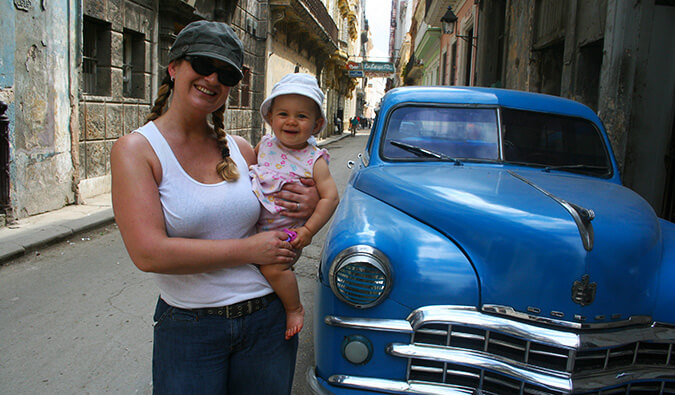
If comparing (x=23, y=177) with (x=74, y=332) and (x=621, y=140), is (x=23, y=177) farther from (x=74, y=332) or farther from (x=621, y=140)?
(x=621, y=140)

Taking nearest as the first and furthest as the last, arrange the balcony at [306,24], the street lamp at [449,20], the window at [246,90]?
1. the street lamp at [449,20]
2. the window at [246,90]
3. the balcony at [306,24]

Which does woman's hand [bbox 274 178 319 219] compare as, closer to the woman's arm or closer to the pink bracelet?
the pink bracelet

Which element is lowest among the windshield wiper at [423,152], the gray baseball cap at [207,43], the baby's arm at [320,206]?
the baby's arm at [320,206]

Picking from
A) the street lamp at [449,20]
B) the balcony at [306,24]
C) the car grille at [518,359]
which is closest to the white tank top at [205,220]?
the car grille at [518,359]

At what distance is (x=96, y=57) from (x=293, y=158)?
Result: 23.4 feet

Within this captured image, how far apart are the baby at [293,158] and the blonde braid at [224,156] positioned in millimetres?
144

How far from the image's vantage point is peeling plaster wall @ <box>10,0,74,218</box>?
222 inches

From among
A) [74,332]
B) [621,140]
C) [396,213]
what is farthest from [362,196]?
[621,140]

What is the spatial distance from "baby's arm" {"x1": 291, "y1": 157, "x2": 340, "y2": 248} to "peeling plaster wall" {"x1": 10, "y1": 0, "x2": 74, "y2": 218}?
5253mm

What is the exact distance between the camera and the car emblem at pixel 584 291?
1.69 meters

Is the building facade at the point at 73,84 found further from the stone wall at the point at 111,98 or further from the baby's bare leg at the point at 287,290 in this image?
the baby's bare leg at the point at 287,290

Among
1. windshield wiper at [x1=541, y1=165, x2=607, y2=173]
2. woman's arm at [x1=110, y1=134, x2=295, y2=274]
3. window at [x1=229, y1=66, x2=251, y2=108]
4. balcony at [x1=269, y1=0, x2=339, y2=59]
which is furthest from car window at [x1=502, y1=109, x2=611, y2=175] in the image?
balcony at [x1=269, y1=0, x2=339, y2=59]

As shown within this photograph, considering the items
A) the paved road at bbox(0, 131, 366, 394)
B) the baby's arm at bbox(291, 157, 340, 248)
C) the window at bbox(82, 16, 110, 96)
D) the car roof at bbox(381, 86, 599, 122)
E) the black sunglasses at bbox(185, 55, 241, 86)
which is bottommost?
the paved road at bbox(0, 131, 366, 394)

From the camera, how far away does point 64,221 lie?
575 centimetres
